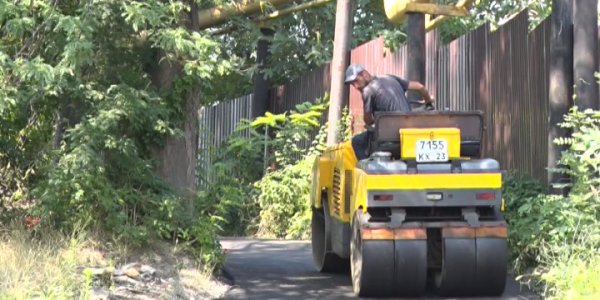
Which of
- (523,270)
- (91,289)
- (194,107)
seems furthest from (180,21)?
(523,270)

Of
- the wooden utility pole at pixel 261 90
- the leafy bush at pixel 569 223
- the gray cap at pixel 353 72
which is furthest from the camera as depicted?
the wooden utility pole at pixel 261 90

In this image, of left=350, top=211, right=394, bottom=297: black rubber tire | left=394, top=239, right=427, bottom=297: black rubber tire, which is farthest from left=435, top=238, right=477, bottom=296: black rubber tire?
left=350, top=211, right=394, bottom=297: black rubber tire

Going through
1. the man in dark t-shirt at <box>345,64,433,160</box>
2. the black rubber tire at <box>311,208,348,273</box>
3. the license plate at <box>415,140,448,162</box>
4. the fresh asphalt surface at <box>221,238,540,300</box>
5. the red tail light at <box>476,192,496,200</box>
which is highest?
the man in dark t-shirt at <box>345,64,433,160</box>

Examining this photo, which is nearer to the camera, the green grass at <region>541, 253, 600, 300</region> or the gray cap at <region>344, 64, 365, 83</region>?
the green grass at <region>541, 253, 600, 300</region>

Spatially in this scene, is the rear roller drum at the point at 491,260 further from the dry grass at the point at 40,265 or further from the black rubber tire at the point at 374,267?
the dry grass at the point at 40,265

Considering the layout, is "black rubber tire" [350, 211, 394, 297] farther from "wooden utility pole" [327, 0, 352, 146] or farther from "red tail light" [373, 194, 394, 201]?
"wooden utility pole" [327, 0, 352, 146]

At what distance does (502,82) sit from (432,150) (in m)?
4.24

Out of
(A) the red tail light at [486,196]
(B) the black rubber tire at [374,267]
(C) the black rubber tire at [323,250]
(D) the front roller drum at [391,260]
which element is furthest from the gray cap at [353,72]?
(C) the black rubber tire at [323,250]

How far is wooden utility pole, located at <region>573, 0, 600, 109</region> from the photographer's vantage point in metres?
9.41

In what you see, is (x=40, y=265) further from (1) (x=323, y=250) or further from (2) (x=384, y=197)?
(1) (x=323, y=250)

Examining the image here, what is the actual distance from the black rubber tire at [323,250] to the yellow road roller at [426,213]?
1837 millimetres

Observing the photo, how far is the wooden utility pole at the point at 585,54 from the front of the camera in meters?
9.41

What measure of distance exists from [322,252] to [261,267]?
845 millimetres

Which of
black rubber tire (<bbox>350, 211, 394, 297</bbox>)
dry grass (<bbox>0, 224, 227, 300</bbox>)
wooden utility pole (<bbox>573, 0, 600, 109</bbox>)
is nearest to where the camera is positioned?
dry grass (<bbox>0, 224, 227, 300</bbox>)
